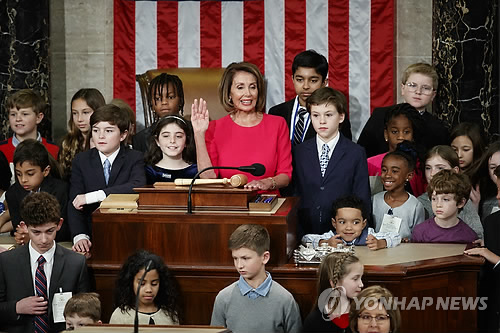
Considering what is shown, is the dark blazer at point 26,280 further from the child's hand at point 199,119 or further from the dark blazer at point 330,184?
the dark blazer at point 330,184

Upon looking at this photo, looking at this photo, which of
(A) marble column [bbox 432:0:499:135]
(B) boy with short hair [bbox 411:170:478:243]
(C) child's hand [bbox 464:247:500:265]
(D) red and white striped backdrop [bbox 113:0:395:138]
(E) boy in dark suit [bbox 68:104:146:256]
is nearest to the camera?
(C) child's hand [bbox 464:247:500:265]

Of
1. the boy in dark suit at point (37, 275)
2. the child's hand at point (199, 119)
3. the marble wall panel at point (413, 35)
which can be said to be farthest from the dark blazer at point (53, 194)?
the marble wall panel at point (413, 35)

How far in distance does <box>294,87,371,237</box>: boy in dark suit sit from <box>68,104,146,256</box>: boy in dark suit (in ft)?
3.91

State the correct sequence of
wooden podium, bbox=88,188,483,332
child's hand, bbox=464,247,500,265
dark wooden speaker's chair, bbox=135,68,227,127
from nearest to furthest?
wooden podium, bbox=88,188,483,332, child's hand, bbox=464,247,500,265, dark wooden speaker's chair, bbox=135,68,227,127

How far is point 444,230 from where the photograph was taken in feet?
21.7

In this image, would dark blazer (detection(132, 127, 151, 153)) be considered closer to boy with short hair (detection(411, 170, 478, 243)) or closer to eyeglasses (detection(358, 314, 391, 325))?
boy with short hair (detection(411, 170, 478, 243))

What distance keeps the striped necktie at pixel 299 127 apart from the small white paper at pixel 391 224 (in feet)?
4.04

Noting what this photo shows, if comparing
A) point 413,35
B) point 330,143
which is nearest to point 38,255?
point 330,143

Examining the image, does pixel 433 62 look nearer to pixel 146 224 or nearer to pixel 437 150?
pixel 437 150

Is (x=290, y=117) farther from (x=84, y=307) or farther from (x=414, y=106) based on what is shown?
(x=84, y=307)

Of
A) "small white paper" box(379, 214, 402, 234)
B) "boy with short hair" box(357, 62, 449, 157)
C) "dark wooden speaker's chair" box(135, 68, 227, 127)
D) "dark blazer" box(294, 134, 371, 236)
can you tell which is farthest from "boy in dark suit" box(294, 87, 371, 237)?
"dark wooden speaker's chair" box(135, 68, 227, 127)

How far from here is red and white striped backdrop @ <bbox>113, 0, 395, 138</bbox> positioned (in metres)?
9.85

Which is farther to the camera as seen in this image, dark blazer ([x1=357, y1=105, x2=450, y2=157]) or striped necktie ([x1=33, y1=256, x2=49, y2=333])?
dark blazer ([x1=357, y1=105, x2=450, y2=157])

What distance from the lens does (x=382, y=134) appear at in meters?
8.35
